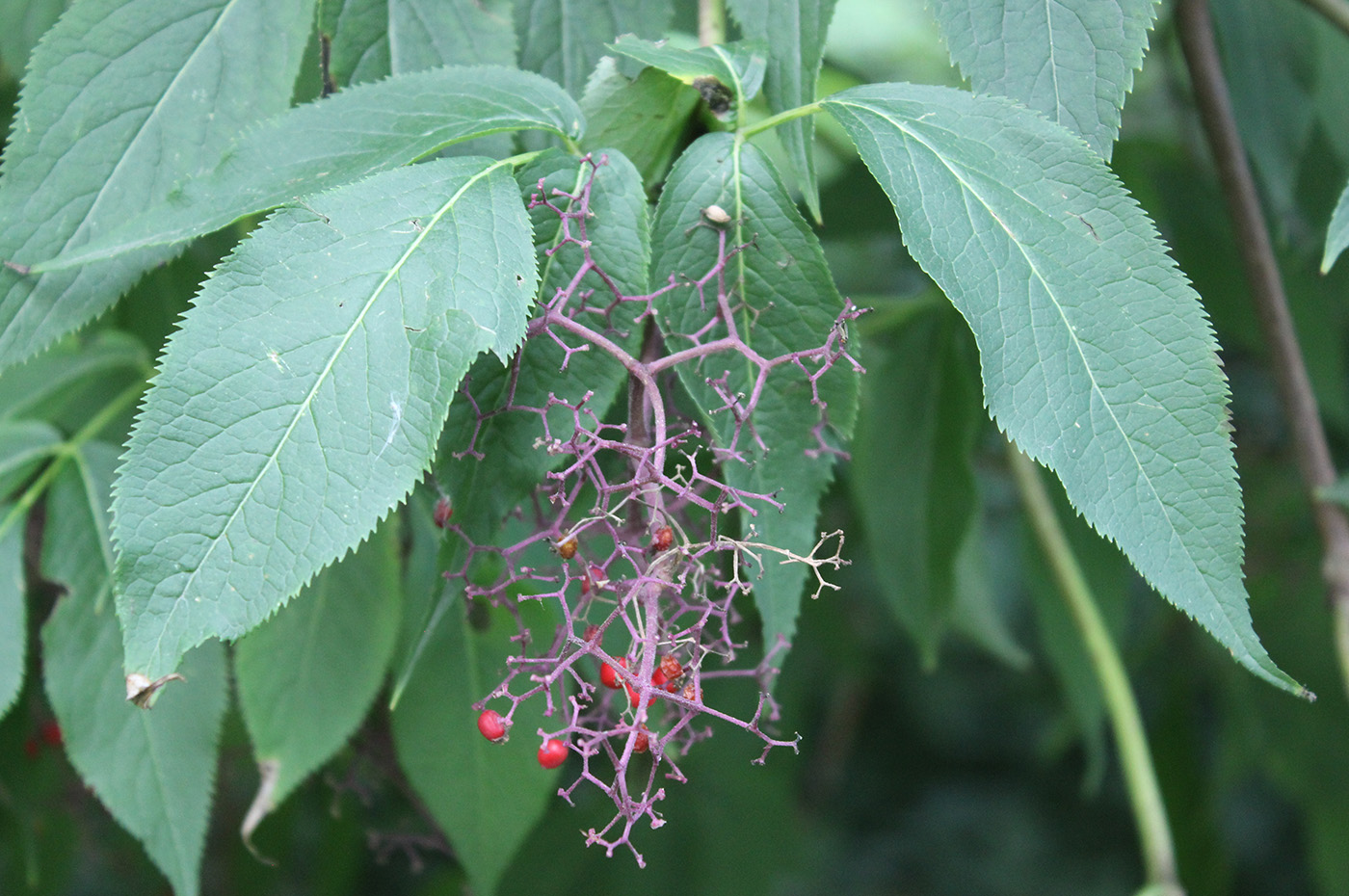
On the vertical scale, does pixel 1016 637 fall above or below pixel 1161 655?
below

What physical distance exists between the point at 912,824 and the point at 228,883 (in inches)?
78.0

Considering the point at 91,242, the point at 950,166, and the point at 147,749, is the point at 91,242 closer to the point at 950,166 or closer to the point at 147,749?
the point at 147,749

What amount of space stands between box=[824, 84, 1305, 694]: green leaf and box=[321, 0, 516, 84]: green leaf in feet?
1.00

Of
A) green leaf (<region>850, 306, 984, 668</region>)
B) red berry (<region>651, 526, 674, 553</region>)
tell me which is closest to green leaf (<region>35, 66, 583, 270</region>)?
red berry (<region>651, 526, 674, 553</region>)

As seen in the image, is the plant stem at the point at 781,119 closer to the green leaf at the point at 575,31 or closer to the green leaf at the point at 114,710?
the green leaf at the point at 575,31

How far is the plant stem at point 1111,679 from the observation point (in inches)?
39.9

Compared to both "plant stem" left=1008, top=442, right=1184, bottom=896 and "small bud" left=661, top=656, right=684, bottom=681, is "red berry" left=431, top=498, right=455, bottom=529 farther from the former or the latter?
"plant stem" left=1008, top=442, right=1184, bottom=896

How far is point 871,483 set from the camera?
1.21m

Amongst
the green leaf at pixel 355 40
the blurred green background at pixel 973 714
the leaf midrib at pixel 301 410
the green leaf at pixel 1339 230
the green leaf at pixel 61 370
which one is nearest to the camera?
the leaf midrib at pixel 301 410

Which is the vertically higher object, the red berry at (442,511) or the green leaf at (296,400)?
the green leaf at (296,400)

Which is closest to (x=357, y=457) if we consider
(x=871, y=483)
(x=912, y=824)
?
(x=871, y=483)

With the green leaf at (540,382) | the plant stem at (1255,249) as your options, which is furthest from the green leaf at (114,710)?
the plant stem at (1255,249)

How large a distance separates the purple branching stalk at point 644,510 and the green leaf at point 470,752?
0.58 ft

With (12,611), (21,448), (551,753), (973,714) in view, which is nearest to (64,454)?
(21,448)
